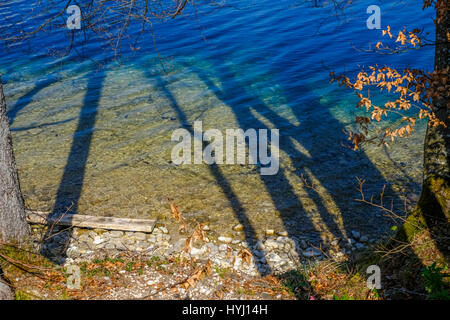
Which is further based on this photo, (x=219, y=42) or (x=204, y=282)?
(x=219, y=42)

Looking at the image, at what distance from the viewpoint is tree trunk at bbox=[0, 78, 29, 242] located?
6.27 m

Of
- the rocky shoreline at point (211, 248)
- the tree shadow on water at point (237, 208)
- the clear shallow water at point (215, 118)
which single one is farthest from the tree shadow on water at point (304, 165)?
the tree shadow on water at point (237, 208)

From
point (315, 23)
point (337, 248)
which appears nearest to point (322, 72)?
point (315, 23)

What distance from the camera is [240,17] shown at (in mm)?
29281

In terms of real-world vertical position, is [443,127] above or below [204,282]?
above

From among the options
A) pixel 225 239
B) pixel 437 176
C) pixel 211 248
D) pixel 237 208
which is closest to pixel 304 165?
pixel 237 208

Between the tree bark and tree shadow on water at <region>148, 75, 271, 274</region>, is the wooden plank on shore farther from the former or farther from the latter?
the tree bark

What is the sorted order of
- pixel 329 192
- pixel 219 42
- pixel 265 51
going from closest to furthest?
pixel 329 192 → pixel 265 51 → pixel 219 42

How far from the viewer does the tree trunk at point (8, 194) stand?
6.27m

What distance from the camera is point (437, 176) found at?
7301 millimetres

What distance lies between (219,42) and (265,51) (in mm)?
3381

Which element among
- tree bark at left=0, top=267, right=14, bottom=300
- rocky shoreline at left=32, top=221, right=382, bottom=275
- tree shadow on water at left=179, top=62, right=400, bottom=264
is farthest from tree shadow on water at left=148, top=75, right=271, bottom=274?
tree bark at left=0, top=267, right=14, bottom=300

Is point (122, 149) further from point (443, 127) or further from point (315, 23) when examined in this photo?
point (315, 23)
